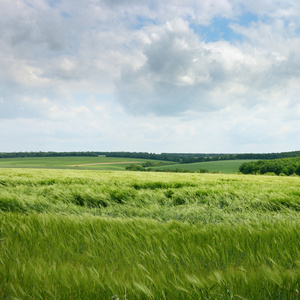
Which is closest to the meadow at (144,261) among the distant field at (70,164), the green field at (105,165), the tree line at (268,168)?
the green field at (105,165)

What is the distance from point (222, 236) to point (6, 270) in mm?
1927

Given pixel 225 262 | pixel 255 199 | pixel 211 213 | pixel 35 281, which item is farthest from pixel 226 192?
pixel 35 281

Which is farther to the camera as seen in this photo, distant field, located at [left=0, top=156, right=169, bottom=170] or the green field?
the green field

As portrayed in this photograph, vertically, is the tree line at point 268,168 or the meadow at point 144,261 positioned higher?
the meadow at point 144,261

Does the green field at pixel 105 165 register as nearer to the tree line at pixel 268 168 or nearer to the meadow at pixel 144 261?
the tree line at pixel 268 168

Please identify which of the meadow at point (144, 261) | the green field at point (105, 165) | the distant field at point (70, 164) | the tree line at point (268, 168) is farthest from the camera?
the tree line at point (268, 168)

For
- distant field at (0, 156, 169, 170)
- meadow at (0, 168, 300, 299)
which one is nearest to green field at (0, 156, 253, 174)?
distant field at (0, 156, 169, 170)

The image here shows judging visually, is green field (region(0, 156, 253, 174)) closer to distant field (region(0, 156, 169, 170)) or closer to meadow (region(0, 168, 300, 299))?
distant field (region(0, 156, 169, 170))

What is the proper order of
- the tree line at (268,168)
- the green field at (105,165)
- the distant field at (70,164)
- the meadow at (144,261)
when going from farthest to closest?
the tree line at (268,168) → the green field at (105,165) → the distant field at (70,164) → the meadow at (144,261)

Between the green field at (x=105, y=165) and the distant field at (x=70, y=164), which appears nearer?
the distant field at (x=70, y=164)

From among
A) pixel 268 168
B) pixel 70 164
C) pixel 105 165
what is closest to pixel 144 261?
pixel 105 165

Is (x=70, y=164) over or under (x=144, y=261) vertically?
under

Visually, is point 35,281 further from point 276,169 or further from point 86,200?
point 276,169

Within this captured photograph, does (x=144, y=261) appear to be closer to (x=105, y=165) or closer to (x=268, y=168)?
(x=105, y=165)
